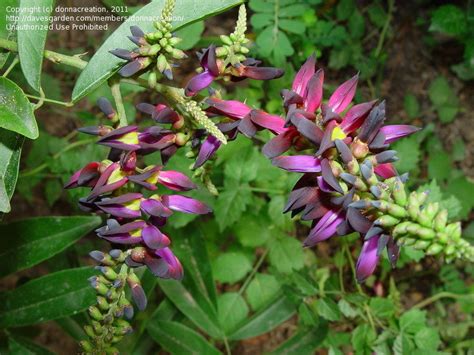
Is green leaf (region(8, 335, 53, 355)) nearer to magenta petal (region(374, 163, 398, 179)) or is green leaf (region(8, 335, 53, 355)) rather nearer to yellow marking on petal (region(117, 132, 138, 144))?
yellow marking on petal (region(117, 132, 138, 144))

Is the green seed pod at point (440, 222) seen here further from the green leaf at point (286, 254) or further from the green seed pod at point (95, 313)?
the green leaf at point (286, 254)

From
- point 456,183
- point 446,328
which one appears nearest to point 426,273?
point 446,328

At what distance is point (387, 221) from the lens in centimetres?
104

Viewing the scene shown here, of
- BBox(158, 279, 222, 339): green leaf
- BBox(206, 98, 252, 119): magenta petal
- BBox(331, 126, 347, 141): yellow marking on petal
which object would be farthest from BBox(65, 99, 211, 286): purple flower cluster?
BBox(158, 279, 222, 339): green leaf

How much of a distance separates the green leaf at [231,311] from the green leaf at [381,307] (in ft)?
1.82

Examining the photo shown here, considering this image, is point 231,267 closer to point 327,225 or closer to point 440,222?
point 327,225

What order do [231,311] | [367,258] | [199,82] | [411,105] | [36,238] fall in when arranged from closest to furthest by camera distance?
[367,258], [199,82], [36,238], [231,311], [411,105]

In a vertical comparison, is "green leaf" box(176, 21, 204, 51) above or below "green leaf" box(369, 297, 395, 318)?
above

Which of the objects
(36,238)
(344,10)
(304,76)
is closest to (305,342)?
(36,238)

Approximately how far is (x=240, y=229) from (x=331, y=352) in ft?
2.76

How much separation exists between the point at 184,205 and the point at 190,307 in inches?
49.5

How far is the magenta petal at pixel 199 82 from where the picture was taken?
49.3 inches

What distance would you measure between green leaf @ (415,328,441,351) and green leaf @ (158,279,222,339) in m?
0.79

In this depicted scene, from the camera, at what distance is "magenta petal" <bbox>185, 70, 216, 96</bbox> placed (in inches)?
49.3
